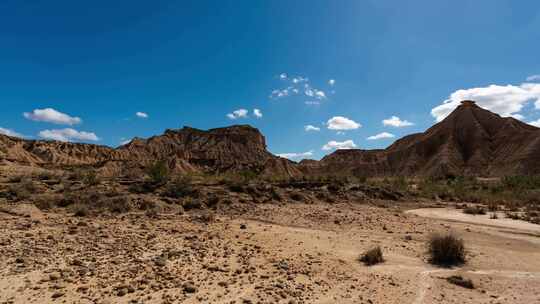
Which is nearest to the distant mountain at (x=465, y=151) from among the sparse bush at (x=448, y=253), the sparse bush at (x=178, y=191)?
the sparse bush at (x=178, y=191)

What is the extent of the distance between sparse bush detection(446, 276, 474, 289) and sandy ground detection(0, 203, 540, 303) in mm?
171

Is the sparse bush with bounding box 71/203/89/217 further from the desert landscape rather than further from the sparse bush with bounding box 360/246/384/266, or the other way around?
the sparse bush with bounding box 360/246/384/266

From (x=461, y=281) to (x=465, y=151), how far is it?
85541mm

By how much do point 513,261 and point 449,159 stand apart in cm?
7531

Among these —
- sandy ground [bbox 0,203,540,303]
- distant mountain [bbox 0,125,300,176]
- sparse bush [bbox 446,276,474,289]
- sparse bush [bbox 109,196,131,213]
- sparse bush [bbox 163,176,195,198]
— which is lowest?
sandy ground [bbox 0,203,540,303]

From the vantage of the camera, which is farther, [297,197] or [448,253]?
[297,197]

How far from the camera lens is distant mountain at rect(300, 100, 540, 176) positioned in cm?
6569

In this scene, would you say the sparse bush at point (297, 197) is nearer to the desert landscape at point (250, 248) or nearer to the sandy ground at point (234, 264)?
the desert landscape at point (250, 248)

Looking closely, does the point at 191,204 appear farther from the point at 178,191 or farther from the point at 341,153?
the point at 341,153

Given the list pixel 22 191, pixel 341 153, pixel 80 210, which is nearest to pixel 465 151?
pixel 341 153

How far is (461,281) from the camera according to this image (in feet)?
23.2

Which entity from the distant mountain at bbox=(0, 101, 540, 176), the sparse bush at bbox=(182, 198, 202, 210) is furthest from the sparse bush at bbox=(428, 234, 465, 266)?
the distant mountain at bbox=(0, 101, 540, 176)

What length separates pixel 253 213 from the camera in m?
16.7

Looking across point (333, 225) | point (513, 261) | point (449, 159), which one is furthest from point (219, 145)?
point (513, 261)
